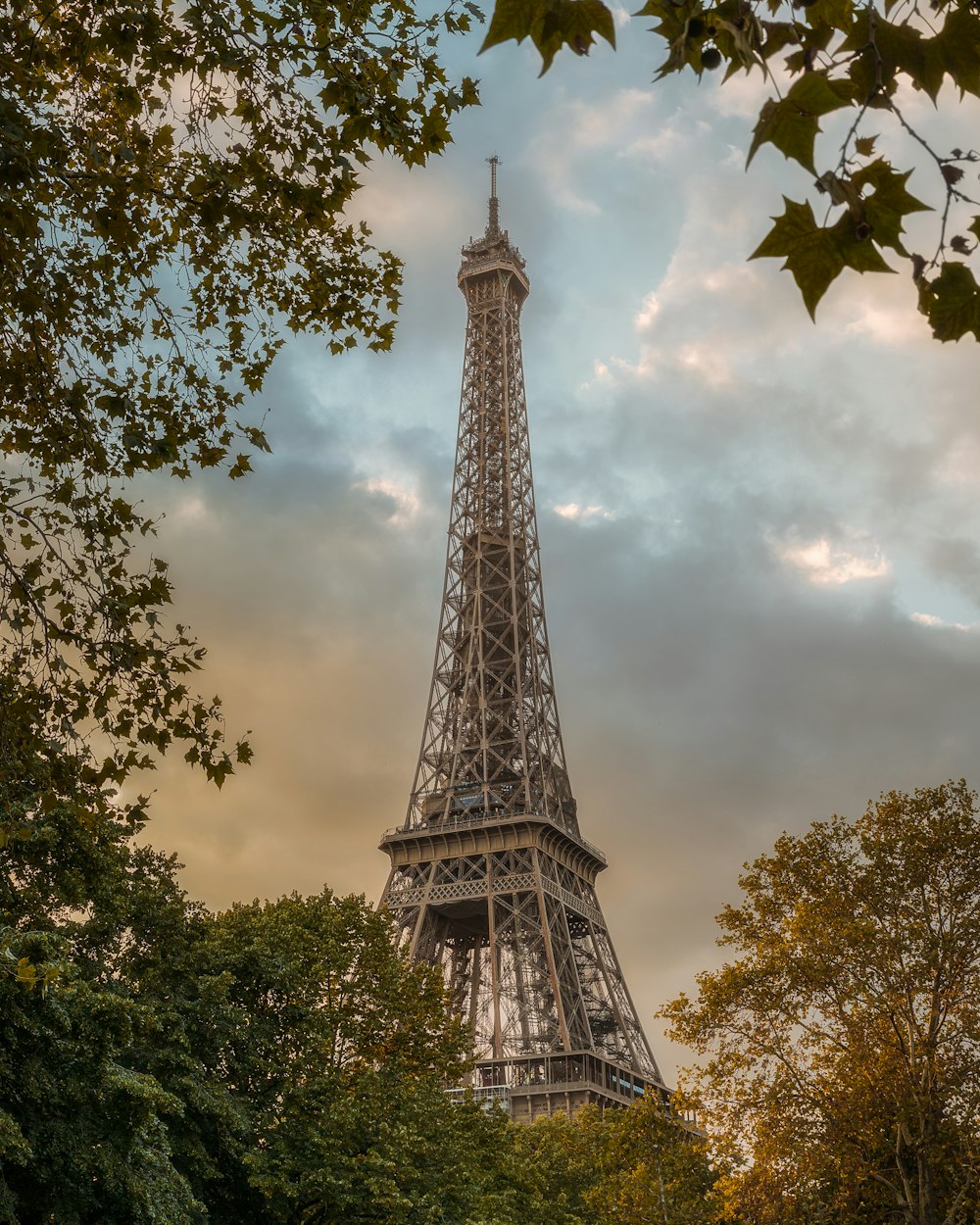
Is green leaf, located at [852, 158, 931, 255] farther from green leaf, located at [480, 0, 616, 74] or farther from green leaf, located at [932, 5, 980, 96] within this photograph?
green leaf, located at [480, 0, 616, 74]

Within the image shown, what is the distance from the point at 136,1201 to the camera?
57.3 feet

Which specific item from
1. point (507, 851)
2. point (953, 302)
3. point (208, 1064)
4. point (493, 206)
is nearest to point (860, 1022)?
point (208, 1064)

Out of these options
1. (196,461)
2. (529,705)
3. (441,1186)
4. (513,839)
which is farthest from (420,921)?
(196,461)

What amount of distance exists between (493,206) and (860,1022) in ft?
254

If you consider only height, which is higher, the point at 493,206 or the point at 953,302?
the point at 493,206

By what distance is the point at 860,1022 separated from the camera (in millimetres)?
20188

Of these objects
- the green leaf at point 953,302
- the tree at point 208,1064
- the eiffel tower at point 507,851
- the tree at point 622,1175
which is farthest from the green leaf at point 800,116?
the eiffel tower at point 507,851

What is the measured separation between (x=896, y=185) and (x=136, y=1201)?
18398 mm

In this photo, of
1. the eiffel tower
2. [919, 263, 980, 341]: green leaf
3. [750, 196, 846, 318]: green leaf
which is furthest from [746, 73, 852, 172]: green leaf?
the eiffel tower

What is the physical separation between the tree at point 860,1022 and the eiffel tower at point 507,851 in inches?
1031

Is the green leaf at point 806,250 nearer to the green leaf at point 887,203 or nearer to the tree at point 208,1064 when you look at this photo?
the green leaf at point 887,203

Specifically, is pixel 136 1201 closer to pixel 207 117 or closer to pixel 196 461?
pixel 196 461

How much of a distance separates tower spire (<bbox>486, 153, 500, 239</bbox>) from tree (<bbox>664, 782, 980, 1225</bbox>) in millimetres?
71688

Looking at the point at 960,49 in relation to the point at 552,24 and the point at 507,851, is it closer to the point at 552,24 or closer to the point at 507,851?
the point at 552,24
